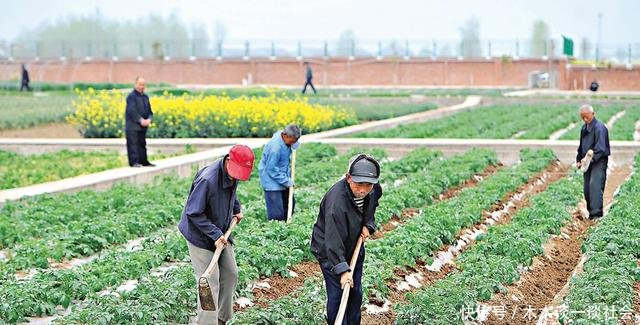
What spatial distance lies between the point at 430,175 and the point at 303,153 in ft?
12.1

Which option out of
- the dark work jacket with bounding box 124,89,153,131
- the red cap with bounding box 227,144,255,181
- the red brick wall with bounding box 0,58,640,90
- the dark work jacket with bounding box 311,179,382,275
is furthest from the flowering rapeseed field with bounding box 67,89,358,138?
the red brick wall with bounding box 0,58,640,90

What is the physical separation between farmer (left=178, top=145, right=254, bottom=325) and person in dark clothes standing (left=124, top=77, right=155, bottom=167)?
1027 cm

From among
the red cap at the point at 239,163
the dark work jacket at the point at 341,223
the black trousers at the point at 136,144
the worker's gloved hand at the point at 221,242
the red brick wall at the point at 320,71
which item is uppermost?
the red cap at the point at 239,163

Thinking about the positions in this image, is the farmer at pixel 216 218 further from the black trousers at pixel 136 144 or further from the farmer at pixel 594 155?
the black trousers at pixel 136 144

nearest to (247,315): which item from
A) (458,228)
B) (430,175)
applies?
(458,228)

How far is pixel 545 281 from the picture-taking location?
11.3 m

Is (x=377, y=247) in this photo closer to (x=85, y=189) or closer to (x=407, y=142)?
(x=85, y=189)

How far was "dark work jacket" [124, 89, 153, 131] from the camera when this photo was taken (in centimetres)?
1859

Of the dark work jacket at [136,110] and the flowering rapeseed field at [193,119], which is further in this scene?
the flowering rapeseed field at [193,119]

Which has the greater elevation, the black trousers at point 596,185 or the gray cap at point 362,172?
the gray cap at point 362,172

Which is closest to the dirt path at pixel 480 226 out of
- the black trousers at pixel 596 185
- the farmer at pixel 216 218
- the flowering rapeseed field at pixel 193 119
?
the black trousers at pixel 596 185

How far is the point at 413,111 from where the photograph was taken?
3528 cm

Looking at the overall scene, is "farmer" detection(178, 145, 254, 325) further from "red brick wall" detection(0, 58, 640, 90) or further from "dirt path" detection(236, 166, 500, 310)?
"red brick wall" detection(0, 58, 640, 90)

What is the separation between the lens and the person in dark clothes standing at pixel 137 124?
1861 cm
